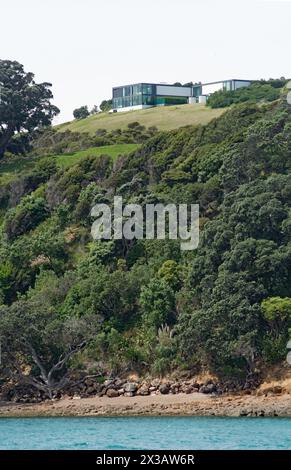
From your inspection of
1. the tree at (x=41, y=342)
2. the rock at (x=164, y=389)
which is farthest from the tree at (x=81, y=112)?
the rock at (x=164, y=389)

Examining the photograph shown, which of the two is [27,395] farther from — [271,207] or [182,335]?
[271,207]

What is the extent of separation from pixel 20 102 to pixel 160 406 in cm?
5235

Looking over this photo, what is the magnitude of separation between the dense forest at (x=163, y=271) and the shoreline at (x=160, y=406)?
79.8 inches

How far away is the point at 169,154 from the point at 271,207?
76.7 ft

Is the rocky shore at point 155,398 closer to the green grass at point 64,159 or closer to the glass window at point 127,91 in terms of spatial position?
the green grass at point 64,159

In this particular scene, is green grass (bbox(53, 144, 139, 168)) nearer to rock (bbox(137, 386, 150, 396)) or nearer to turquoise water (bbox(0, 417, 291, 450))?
rock (bbox(137, 386, 150, 396))

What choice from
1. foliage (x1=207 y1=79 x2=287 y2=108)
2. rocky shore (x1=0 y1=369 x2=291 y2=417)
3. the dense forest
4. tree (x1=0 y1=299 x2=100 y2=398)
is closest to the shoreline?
rocky shore (x1=0 y1=369 x2=291 y2=417)

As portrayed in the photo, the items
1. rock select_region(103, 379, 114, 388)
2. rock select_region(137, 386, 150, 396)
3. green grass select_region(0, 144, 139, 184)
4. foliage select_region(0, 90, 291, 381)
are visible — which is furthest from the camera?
green grass select_region(0, 144, 139, 184)

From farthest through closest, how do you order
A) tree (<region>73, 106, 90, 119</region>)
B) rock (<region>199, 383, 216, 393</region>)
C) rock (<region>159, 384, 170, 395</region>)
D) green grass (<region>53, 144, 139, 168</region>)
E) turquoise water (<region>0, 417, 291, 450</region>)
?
tree (<region>73, 106, 90, 119</region>) → green grass (<region>53, 144, 139, 168</region>) → rock (<region>159, 384, 170, 395</region>) → rock (<region>199, 383, 216, 393</region>) → turquoise water (<region>0, 417, 291, 450</region>)

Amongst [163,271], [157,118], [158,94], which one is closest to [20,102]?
[157,118]

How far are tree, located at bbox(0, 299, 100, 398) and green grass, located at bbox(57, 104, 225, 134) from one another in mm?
48393

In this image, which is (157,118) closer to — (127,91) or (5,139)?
(127,91)

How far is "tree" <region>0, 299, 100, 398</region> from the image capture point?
70.7m

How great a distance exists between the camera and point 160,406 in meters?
67.9
